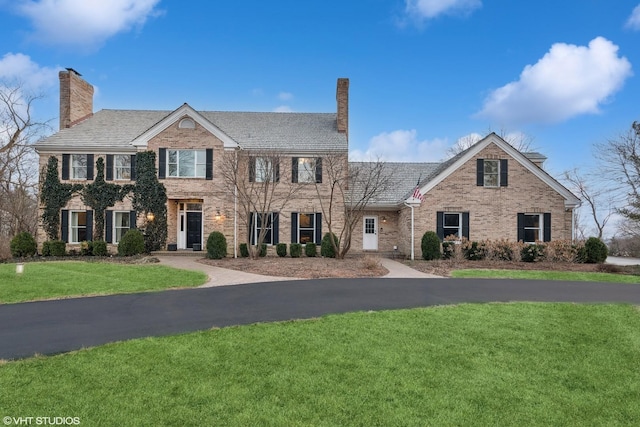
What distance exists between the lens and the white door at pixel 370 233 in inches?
843

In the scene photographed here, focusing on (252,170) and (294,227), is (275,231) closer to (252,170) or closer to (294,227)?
(294,227)

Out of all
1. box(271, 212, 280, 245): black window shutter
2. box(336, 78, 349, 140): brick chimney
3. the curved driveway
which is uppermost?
box(336, 78, 349, 140): brick chimney

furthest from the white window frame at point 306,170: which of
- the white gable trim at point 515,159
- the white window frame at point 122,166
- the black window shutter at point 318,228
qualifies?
the white window frame at point 122,166

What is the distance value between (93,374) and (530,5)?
1998 centimetres

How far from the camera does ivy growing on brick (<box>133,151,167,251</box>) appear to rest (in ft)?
63.5

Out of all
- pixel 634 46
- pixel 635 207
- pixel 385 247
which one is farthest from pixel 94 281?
pixel 634 46

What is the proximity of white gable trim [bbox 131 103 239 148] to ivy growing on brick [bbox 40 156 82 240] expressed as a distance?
457 centimetres

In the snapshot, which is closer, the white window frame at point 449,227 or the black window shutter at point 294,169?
the white window frame at point 449,227

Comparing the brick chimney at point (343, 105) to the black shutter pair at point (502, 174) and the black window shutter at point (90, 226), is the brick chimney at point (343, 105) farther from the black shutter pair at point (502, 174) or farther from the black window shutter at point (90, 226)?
the black window shutter at point (90, 226)

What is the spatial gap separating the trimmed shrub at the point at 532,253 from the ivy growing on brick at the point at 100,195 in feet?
68.6

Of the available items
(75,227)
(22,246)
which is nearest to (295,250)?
(75,227)

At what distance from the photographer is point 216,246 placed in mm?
17719

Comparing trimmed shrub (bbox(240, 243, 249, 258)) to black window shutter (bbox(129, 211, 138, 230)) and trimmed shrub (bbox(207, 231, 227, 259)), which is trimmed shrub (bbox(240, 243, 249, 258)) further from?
black window shutter (bbox(129, 211, 138, 230))

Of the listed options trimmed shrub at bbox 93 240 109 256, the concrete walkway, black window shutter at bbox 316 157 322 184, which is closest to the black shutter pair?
the concrete walkway
